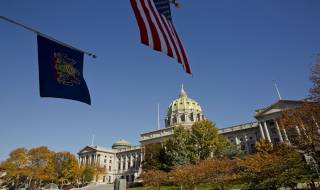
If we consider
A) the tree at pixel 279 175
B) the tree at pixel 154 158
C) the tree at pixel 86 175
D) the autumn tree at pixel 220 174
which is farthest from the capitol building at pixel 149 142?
the tree at pixel 279 175

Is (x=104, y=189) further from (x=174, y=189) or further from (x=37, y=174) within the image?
(x=174, y=189)

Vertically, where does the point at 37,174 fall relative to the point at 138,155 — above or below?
below

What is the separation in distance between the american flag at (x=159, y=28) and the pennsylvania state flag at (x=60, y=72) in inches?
114

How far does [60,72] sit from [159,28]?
389cm

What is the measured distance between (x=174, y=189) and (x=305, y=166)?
23542 millimetres

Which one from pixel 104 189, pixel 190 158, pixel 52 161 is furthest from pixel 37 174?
pixel 190 158

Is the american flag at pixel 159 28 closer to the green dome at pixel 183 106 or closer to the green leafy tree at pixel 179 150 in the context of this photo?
the green leafy tree at pixel 179 150

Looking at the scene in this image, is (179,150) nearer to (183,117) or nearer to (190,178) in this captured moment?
(190,178)

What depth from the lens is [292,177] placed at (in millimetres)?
22922

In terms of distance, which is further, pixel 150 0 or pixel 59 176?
pixel 59 176

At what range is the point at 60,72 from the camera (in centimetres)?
902

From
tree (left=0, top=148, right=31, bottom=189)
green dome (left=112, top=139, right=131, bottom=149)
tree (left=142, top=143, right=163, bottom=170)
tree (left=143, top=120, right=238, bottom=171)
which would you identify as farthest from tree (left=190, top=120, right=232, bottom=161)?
green dome (left=112, top=139, right=131, bottom=149)

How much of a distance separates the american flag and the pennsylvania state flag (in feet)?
9.47

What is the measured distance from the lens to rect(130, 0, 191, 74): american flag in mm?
8594
